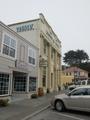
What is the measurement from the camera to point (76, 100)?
12281 mm

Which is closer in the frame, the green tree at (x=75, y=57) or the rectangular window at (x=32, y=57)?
the rectangular window at (x=32, y=57)

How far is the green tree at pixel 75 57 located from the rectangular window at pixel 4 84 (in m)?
91.5

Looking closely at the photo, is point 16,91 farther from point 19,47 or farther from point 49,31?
point 49,31

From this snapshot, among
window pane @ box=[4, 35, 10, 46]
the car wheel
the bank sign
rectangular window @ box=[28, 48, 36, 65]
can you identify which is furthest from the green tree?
the car wheel

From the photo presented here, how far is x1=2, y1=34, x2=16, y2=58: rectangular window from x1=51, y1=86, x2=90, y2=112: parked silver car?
556 centimetres

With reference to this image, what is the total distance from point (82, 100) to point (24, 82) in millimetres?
9723

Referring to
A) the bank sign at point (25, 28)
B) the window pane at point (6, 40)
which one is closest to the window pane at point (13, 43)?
the window pane at point (6, 40)

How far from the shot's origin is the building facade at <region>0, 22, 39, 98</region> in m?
15.8

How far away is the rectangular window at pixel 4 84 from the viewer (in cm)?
1557

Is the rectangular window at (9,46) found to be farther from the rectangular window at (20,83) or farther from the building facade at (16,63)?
the rectangular window at (20,83)

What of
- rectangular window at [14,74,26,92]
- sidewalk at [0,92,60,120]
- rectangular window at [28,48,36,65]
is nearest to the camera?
sidewalk at [0,92,60,120]

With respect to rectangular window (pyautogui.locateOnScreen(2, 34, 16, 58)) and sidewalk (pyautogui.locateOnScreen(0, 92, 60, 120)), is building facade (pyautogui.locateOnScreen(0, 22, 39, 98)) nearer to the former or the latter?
rectangular window (pyautogui.locateOnScreen(2, 34, 16, 58))

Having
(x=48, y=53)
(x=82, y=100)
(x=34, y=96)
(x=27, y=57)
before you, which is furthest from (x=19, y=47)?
(x=48, y=53)

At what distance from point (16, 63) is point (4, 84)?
2725mm
